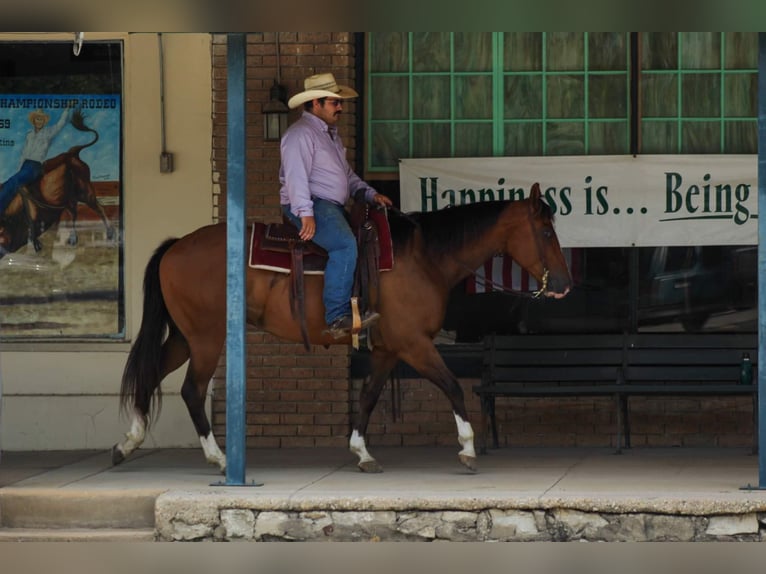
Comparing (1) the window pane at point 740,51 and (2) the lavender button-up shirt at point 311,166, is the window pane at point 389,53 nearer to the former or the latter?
(2) the lavender button-up shirt at point 311,166

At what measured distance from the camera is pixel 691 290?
12688 mm

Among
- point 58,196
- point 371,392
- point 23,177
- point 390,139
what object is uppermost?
point 390,139

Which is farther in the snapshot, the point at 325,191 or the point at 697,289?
the point at 697,289

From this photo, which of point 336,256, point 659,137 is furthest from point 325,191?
point 659,137

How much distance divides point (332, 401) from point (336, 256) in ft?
7.22

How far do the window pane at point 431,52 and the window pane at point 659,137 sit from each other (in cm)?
169

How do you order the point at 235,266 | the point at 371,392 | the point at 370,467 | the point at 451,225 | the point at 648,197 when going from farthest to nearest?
the point at 648,197
the point at 371,392
the point at 451,225
the point at 370,467
the point at 235,266

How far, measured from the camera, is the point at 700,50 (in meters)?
12.7

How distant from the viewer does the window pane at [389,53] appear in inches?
503

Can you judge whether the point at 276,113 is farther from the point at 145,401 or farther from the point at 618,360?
the point at 618,360

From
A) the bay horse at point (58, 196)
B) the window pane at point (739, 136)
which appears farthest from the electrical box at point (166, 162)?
the window pane at point (739, 136)

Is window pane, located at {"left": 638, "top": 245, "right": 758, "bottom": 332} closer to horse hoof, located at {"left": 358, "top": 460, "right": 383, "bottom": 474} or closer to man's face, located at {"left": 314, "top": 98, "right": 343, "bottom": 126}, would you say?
horse hoof, located at {"left": 358, "top": 460, "right": 383, "bottom": 474}

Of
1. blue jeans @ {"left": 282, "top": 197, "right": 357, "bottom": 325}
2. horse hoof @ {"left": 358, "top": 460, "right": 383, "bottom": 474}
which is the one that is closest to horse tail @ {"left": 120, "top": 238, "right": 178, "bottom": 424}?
blue jeans @ {"left": 282, "top": 197, "right": 357, "bottom": 325}
